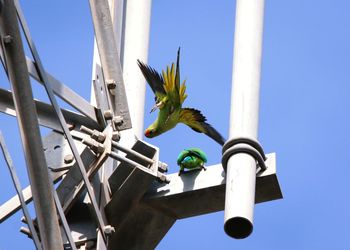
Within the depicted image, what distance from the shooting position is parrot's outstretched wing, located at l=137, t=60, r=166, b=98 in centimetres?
1092

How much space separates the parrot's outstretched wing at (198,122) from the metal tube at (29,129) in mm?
2837

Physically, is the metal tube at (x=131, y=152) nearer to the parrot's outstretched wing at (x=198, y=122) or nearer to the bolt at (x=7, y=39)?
the parrot's outstretched wing at (x=198, y=122)

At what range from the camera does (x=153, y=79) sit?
11.0 m

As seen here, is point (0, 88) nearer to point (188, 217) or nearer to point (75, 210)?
point (75, 210)

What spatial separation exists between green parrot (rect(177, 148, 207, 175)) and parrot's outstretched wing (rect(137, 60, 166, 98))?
888 millimetres

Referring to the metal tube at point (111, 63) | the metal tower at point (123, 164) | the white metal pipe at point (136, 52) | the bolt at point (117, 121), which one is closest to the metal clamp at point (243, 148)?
the metal tower at point (123, 164)

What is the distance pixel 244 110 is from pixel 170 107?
4.83 feet

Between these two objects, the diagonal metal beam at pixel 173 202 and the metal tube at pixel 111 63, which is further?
the metal tube at pixel 111 63

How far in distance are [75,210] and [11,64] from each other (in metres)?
1.83

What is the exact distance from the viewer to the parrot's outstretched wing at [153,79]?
35.8 feet

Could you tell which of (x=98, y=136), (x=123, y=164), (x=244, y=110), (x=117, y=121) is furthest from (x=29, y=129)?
(x=244, y=110)

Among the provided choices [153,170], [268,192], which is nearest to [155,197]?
[153,170]

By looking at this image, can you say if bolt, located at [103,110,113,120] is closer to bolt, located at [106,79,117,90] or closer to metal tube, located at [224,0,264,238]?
bolt, located at [106,79,117,90]

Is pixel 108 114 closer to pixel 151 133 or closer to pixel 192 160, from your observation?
pixel 192 160
